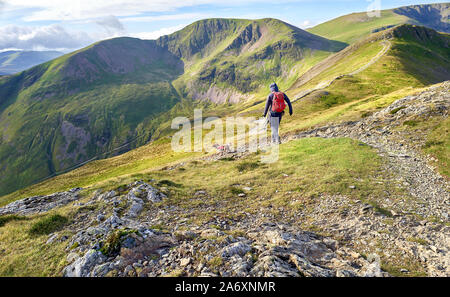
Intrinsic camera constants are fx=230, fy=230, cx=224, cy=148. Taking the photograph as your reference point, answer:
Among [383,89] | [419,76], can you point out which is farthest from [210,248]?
[419,76]

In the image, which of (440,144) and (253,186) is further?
(440,144)

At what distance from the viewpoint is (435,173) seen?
18.4 meters

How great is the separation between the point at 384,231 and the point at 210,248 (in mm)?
9133

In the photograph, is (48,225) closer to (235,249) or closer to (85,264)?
(85,264)

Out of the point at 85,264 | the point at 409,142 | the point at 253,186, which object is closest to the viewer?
the point at 85,264

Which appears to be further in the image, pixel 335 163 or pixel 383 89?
pixel 383 89

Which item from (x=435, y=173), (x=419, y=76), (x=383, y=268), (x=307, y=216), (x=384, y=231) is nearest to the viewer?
(x=383, y=268)

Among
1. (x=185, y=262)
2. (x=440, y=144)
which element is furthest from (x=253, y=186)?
(x=440, y=144)

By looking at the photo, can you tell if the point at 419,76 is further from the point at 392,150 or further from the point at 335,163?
the point at 335,163

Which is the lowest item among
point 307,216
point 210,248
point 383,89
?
point 307,216

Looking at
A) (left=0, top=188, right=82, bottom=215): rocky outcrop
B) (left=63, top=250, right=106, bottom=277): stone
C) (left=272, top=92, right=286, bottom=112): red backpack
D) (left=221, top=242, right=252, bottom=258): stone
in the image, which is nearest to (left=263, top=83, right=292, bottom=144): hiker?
(left=272, top=92, right=286, bottom=112): red backpack

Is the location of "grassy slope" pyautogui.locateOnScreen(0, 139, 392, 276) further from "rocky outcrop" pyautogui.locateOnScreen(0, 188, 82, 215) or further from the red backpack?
the red backpack

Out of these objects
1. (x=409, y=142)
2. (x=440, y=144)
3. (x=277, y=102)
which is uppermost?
(x=277, y=102)

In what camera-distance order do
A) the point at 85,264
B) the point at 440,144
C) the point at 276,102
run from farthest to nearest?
the point at 440,144 < the point at 276,102 < the point at 85,264
